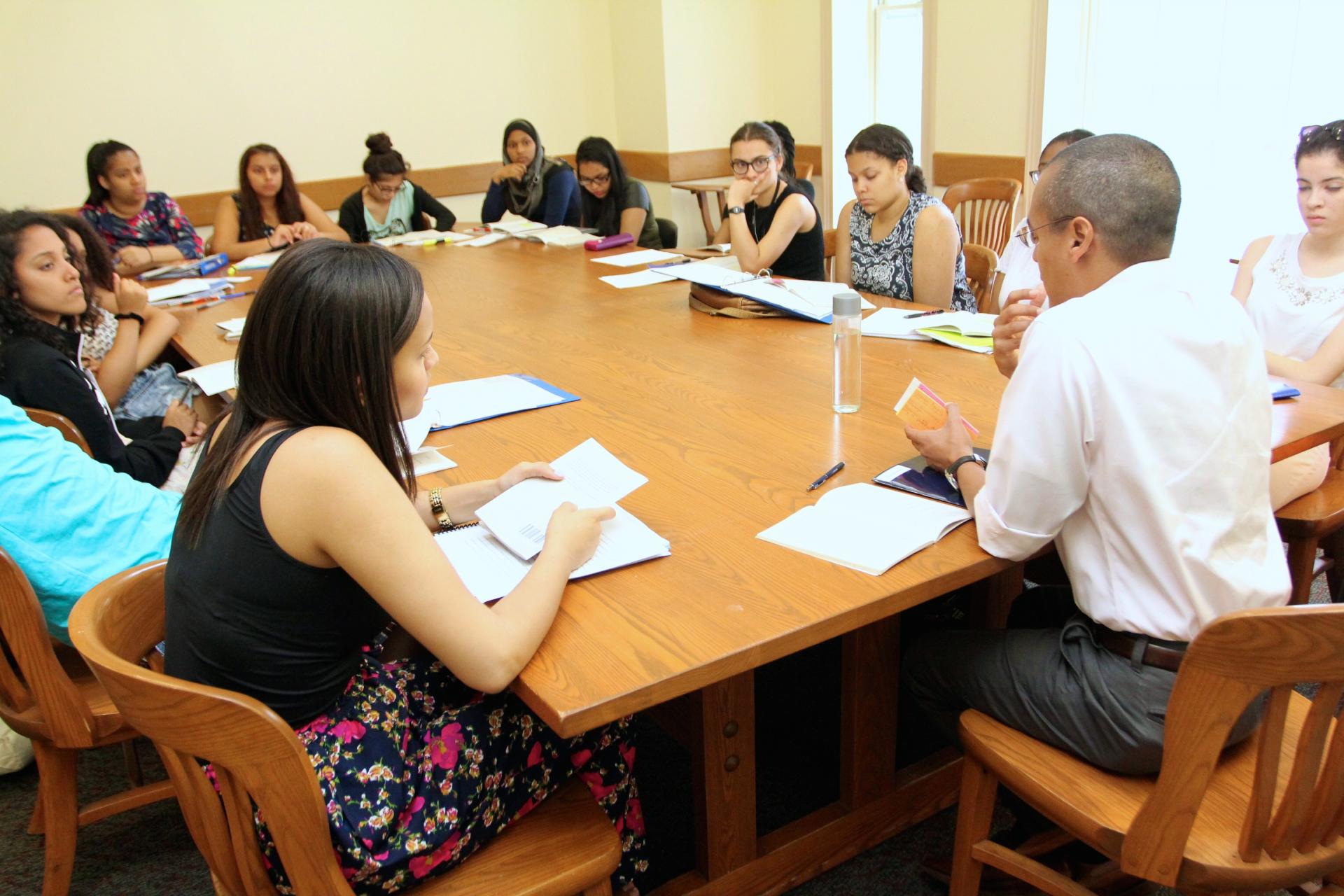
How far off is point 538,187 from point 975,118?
216cm

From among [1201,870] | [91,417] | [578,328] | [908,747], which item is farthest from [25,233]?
[1201,870]

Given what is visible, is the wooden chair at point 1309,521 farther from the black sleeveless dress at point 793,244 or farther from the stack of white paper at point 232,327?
the stack of white paper at point 232,327

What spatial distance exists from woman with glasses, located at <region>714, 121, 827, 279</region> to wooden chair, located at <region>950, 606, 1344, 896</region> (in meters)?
2.12

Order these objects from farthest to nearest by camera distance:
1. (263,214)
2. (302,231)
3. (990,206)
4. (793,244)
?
(263,214)
(302,231)
(990,206)
(793,244)

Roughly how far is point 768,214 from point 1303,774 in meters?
2.52

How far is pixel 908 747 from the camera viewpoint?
6.73 feet

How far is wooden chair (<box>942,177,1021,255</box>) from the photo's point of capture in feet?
12.9

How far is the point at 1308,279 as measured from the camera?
7.93 feet

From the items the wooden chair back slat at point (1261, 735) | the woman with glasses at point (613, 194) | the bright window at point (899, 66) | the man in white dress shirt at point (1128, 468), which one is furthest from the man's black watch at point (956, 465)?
the bright window at point (899, 66)

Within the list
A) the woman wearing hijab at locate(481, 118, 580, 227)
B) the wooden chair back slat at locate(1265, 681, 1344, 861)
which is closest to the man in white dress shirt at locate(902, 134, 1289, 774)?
the wooden chair back slat at locate(1265, 681, 1344, 861)

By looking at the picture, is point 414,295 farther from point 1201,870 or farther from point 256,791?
point 1201,870

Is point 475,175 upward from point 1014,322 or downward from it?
upward

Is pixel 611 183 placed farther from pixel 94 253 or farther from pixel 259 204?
pixel 94 253

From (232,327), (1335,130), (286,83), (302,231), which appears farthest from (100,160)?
(1335,130)
